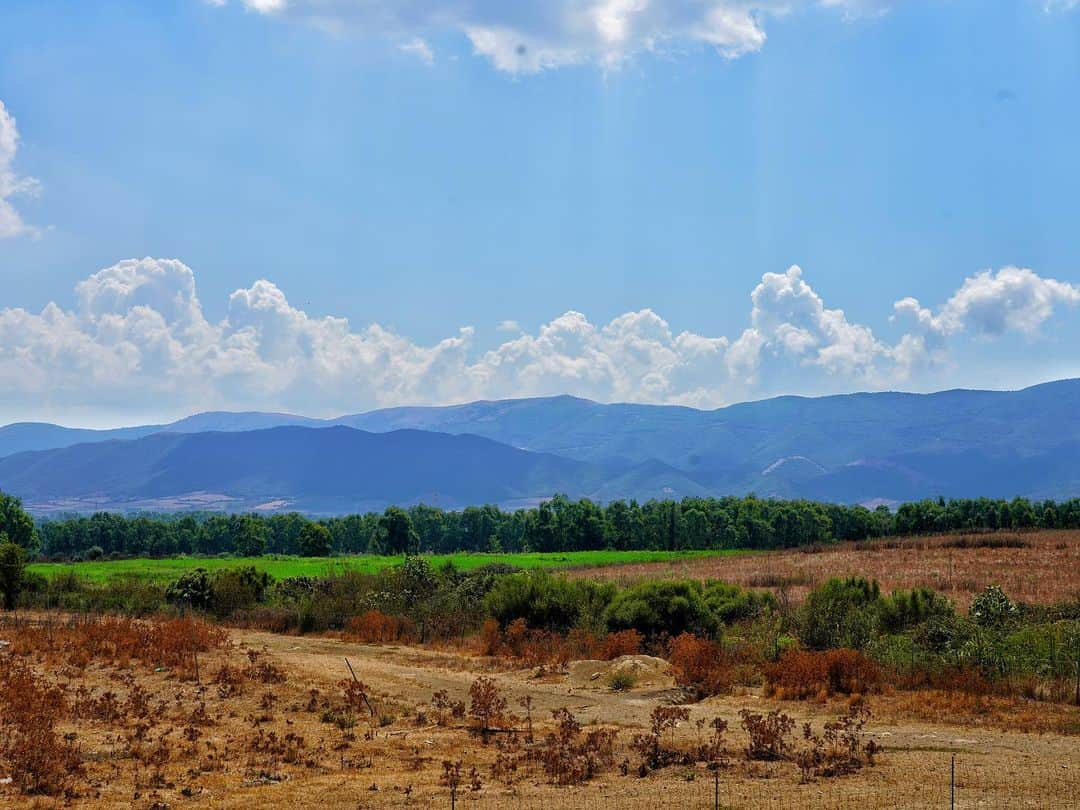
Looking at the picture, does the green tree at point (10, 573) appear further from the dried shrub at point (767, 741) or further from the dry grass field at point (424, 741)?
the dried shrub at point (767, 741)

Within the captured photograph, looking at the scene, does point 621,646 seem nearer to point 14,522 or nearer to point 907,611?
point 907,611

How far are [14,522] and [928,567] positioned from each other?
3688 inches

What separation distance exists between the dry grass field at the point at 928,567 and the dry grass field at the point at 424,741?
2173cm

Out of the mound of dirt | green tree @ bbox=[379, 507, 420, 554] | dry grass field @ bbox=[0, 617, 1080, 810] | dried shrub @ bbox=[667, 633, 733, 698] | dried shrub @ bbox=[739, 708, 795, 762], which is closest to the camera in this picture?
dry grass field @ bbox=[0, 617, 1080, 810]

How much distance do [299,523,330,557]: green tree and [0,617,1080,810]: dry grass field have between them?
80.1 m

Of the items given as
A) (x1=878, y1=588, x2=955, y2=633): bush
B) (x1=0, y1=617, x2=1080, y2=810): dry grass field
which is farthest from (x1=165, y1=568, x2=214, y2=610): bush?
(x1=878, y1=588, x2=955, y2=633): bush

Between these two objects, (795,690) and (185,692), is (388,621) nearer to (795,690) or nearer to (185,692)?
(185,692)

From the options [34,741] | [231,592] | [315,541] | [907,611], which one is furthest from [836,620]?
[315,541]

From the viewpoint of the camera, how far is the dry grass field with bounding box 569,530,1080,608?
47375 millimetres

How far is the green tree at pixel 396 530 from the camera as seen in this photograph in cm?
11306

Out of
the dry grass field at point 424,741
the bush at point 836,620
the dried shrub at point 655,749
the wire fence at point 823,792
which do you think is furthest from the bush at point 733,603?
the wire fence at point 823,792

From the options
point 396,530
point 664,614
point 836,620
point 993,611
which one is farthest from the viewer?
point 396,530

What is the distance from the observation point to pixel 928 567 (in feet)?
196

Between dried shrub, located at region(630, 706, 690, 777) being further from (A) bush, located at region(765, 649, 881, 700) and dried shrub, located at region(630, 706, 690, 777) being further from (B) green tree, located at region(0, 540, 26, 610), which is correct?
(B) green tree, located at region(0, 540, 26, 610)
